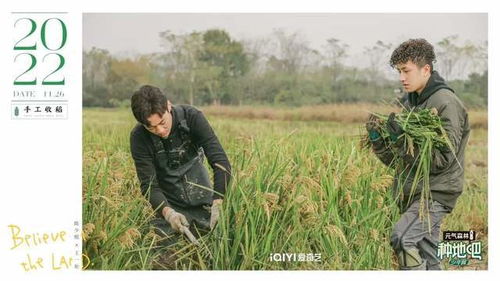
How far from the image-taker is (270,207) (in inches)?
204

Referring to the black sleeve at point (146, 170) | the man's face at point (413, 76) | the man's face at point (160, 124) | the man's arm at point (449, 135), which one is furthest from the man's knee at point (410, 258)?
the man's face at point (160, 124)

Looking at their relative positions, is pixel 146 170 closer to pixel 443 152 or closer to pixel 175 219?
pixel 175 219

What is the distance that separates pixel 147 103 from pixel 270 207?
1013mm

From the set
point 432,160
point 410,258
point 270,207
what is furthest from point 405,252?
point 270,207

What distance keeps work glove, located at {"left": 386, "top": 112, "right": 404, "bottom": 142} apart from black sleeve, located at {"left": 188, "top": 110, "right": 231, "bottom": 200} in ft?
3.35

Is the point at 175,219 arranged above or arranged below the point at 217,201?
below

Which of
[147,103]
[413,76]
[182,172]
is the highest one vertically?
[413,76]

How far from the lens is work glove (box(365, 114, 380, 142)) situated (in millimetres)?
5258

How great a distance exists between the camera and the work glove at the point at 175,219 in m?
5.16

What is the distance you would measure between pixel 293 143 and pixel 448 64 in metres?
1.12
